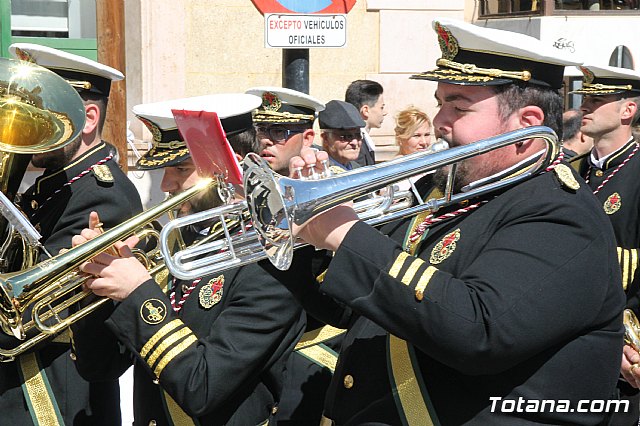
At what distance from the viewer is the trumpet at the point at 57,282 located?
119 inches

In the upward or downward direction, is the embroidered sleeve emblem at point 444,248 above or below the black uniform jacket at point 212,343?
above

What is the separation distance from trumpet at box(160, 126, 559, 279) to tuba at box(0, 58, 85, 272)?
1.08m

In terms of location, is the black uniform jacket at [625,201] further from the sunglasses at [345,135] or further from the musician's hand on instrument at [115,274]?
the musician's hand on instrument at [115,274]

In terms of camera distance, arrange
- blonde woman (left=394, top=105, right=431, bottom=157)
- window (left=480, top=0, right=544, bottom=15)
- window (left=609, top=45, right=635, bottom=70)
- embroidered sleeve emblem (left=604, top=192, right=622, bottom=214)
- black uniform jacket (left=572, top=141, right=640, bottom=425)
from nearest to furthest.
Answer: black uniform jacket (left=572, top=141, right=640, bottom=425) → embroidered sleeve emblem (left=604, top=192, right=622, bottom=214) → blonde woman (left=394, top=105, right=431, bottom=157) → window (left=609, top=45, right=635, bottom=70) → window (left=480, top=0, right=544, bottom=15)

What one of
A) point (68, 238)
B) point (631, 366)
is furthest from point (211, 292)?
point (631, 366)

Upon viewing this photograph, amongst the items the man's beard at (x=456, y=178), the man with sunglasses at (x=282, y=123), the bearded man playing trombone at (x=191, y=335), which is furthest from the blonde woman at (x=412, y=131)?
the man's beard at (x=456, y=178)

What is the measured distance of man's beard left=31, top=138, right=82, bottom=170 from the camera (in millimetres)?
4012

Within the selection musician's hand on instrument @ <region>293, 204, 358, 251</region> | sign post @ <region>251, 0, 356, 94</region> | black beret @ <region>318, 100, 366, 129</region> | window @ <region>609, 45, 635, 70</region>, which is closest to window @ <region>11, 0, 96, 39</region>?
black beret @ <region>318, 100, 366, 129</region>

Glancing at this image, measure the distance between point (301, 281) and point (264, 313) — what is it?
0.83ft

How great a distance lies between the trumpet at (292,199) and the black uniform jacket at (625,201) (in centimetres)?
246

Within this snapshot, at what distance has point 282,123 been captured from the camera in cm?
491

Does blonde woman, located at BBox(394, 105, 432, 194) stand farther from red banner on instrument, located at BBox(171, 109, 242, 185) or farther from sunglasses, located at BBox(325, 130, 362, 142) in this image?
red banner on instrument, located at BBox(171, 109, 242, 185)

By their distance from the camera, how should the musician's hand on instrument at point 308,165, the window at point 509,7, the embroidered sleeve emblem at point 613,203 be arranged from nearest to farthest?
the musician's hand on instrument at point 308,165 < the embroidered sleeve emblem at point 613,203 < the window at point 509,7

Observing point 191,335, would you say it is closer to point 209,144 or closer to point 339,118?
point 209,144
